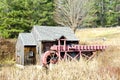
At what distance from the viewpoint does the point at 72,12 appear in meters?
49.1

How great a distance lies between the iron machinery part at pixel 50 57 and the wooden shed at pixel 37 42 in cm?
114

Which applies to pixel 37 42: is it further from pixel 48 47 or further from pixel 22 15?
pixel 22 15

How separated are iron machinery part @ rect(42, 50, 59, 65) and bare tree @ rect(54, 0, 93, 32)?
639 inches

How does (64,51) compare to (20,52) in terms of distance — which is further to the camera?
(20,52)

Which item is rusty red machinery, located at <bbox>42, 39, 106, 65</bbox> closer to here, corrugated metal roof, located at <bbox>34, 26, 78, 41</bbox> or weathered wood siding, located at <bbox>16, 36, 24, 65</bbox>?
corrugated metal roof, located at <bbox>34, 26, 78, 41</bbox>

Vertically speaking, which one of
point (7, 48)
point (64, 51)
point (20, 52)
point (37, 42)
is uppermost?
point (37, 42)

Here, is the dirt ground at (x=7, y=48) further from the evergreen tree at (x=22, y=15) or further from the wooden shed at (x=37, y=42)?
the wooden shed at (x=37, y=42)

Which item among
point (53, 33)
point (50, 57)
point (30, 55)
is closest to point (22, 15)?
point (53, 33)

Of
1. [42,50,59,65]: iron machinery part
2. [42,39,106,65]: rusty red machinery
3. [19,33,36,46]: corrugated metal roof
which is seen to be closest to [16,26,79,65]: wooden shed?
[19,33,36,46]: corrugated metal roof

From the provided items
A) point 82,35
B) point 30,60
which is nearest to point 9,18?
point 30,60

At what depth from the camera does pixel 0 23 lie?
1624 inches

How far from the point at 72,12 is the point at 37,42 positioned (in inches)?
667

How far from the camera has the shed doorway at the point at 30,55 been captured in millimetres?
33375

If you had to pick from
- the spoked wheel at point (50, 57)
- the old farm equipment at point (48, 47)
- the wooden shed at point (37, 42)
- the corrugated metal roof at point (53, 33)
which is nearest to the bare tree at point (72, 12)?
the corrugated metal roof at point (53, 33)
